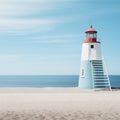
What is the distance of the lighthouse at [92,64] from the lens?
1289 inches

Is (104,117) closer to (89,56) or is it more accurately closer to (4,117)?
(4,117)

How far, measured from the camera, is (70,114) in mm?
14828

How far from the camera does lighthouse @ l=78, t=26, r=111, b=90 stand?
32.8 meters

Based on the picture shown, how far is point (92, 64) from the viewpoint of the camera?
32.7m

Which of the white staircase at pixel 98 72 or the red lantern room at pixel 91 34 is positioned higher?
the red lantern room at pixel 91 34

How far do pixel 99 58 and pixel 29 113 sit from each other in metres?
19.0

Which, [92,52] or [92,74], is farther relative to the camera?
Answer: [92,52]

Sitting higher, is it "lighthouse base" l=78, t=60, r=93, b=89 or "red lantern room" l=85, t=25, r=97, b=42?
"red lantern room" l=85, t=25, r=97, b=42

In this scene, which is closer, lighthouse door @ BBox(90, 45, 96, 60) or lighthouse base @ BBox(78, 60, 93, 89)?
lighthouse base @ BBox(78, 60, 93, 89)

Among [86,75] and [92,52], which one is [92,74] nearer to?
[86,75]

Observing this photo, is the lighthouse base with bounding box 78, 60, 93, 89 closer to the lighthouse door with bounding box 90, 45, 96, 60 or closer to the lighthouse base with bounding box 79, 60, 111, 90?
the lighthouse base with bounding box 79, 60, 111, 90

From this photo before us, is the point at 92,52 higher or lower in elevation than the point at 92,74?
higher

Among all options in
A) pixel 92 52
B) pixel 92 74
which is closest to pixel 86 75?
pixel 92 74

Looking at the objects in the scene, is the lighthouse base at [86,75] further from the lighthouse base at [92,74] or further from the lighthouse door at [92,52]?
the lighthouse door at [92,52]
